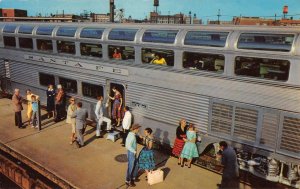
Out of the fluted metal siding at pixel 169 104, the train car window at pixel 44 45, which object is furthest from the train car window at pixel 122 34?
the train car window at pixel 44 45

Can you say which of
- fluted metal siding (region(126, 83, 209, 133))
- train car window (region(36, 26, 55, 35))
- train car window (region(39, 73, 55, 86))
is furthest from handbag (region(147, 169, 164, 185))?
train car window (region(36, 26, 55, 35))

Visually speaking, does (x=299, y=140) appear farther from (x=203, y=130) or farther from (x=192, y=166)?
(x=192, y=166)

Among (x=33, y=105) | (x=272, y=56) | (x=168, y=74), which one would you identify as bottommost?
(x=33, y=105)

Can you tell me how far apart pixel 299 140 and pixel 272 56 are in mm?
2029

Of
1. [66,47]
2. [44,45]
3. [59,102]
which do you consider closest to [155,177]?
[59,102]

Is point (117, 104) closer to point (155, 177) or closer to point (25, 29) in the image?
point (155, 177)

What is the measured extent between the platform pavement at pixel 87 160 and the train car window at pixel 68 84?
63.6 inches

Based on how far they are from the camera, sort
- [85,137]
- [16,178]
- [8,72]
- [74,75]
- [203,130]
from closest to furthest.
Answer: [203,130]
[16,178]
[85,137]
[74,75]
[8,72]

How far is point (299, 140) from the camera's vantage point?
677cm

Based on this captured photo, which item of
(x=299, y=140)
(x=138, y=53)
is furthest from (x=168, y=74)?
(x=299, y=140)

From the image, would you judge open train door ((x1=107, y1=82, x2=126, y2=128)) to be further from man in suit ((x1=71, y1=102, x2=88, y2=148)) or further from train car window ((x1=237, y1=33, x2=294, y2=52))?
train car window ((x1=237, y1=33, x2=294, y2=52))

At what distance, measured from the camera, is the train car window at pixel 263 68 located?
270 inches

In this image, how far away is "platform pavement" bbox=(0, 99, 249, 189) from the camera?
7730mm

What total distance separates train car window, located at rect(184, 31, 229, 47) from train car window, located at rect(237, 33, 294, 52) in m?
0.51
